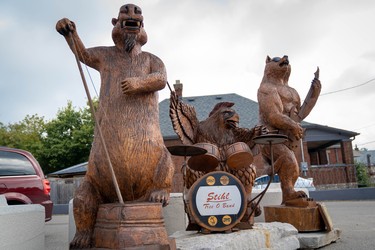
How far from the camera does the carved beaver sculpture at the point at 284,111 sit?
313 centimetres

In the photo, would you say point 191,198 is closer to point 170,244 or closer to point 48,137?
point 170,244

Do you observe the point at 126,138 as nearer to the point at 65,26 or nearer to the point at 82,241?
the point at 82,241

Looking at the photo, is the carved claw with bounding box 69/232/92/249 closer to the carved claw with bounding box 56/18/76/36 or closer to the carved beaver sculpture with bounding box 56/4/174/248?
the carved beaver sculpture with bounding box 56/4/174/248

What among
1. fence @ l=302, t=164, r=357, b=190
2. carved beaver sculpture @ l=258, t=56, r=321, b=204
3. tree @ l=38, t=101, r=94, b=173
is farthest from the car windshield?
tree @ l=38, t=101, r=94, b=173

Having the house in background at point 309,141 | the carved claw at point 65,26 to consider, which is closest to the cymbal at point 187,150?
the carved claw at point 65,26

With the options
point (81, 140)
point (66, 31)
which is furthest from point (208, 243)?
point (81, 140)

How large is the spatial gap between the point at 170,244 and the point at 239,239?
69 cm

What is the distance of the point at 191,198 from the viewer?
7.62 feet

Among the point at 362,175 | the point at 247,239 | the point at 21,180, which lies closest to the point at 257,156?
the point at 362,175

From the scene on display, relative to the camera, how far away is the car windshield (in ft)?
15.3

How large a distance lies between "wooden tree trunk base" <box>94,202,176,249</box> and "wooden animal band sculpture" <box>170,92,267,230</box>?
0.95m

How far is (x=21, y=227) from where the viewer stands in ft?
5.48

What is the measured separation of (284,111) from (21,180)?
350cm

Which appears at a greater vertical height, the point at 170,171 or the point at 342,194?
the point at 170,171
